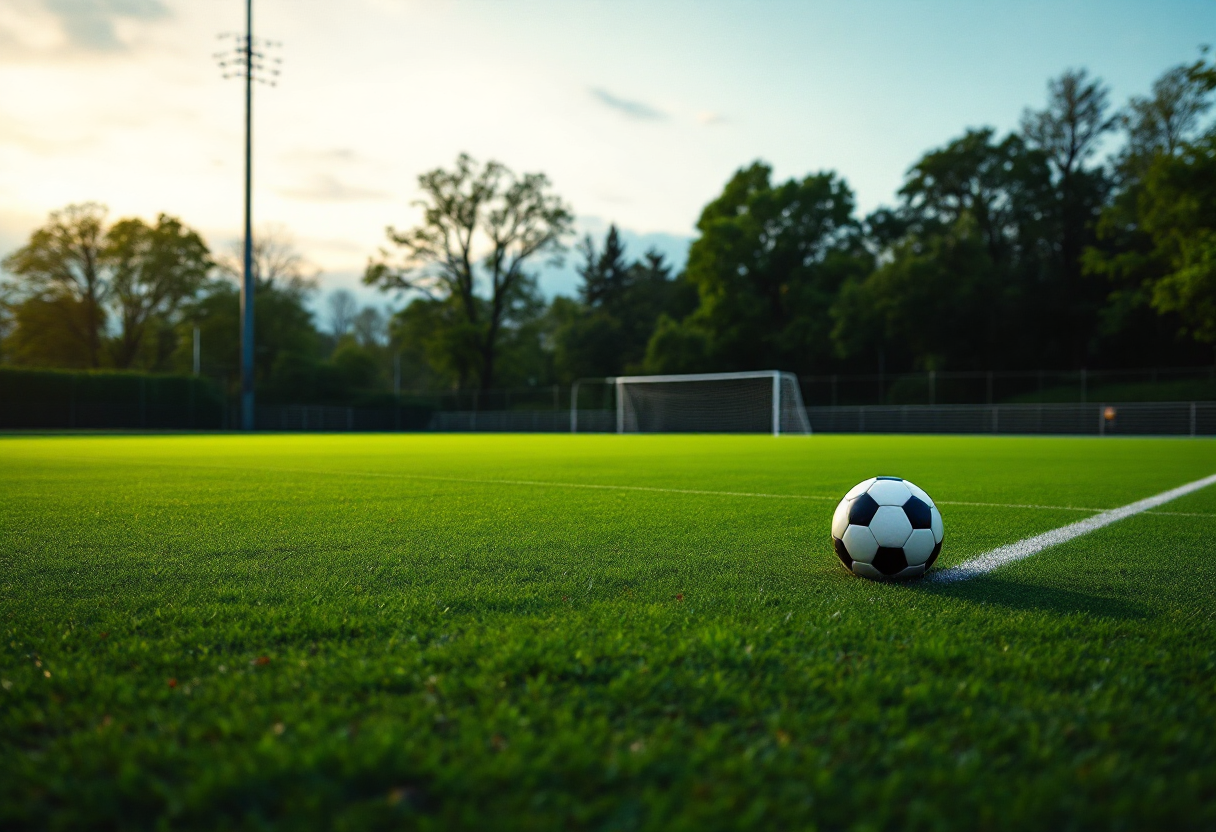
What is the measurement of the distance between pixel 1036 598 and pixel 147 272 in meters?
55.0

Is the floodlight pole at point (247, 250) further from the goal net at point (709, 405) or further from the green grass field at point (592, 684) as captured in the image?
the green grass field at point (592, 684)

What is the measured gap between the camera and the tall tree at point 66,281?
145ft

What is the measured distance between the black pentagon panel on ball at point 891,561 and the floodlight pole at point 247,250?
104 feet

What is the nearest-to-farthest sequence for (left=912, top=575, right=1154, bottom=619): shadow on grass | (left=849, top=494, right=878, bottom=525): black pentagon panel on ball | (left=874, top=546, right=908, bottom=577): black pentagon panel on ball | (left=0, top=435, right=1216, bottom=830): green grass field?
1. (left=0, top=435, right=1216, bottom=830): green grass field
2. (left=912, top=575, right=1154, bottom=619): shadow on grass
3. (left=874, top=546, right=908, bottom=577): black pentagon panel on ball
4. (left=849, top=494, right=878, bottom=525): black pentagon panel on ball

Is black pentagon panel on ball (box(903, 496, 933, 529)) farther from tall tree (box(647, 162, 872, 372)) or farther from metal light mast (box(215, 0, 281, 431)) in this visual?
tall tree (box(647, 162, 872, 372))

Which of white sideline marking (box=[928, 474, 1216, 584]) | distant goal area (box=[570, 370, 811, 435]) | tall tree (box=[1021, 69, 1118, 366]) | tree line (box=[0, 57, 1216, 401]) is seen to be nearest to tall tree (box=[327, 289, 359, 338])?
tree line (box=[0, 57, 1216, 401])

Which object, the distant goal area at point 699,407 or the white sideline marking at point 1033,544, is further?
the distant goal area at point 699,407

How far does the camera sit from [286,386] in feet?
145

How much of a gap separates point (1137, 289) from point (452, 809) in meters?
45.1

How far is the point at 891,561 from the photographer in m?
3.22

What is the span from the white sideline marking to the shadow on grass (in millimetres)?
136

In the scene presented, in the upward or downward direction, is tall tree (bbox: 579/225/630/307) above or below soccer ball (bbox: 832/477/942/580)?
above

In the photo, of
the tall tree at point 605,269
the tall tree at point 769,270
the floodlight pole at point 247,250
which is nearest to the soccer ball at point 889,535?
the floodlight pole at point 247,250

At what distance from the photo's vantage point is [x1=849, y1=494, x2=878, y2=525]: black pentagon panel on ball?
333cm
